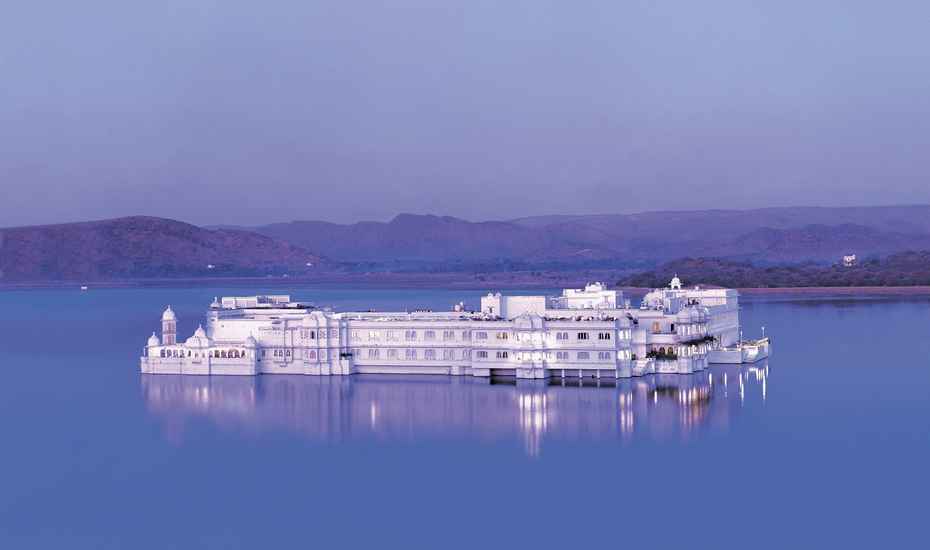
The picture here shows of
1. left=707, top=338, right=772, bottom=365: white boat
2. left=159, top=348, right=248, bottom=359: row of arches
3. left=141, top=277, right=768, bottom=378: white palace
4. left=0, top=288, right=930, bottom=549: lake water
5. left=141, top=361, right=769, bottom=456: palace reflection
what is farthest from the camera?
left=707, top=338, right=772, bottom=365: white boat

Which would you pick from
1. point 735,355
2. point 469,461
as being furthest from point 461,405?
point 735,355

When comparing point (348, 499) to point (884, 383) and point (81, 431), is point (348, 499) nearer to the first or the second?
point (81, 431)

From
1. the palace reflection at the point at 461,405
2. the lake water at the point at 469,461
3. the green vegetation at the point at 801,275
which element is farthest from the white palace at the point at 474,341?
the green vegetation at the point at 801,275

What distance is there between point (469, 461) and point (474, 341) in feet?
47.7

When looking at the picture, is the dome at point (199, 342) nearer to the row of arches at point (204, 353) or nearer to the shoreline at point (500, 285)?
the row of arches at point (204, 353)

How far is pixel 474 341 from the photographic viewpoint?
44969 millimetres

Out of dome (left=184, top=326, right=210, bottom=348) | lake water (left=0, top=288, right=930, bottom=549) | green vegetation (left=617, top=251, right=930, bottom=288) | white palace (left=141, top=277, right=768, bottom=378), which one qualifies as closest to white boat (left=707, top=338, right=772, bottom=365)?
white palace (left=141, top=277, right=768, bottom=378)

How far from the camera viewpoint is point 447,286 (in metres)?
164

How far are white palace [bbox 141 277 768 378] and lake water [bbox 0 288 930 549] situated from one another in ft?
3.53

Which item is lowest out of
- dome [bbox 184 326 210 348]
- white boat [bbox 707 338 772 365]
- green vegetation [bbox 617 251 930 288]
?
white boat [bbox 707 338 772 365]

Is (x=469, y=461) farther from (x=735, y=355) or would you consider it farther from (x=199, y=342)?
(x=735, y=355)

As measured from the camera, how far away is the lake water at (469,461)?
24.8 m

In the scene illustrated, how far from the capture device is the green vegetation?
416 ft

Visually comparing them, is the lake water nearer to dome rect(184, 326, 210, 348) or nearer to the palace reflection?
the palace reflection
